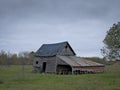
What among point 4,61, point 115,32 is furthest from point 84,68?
point 4,61

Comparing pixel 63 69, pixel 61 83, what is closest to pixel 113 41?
pixel 61 83

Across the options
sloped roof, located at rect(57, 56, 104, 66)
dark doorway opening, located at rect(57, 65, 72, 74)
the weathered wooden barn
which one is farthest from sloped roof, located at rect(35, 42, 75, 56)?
dark doorway opening, located at rect(57, 65, 72, 74)

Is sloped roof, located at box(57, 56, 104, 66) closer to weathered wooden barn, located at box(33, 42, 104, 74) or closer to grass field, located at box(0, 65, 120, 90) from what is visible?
weathered wooden barn, located at box(33, 42, 104, 74)

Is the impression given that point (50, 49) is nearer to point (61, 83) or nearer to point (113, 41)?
point (113, 41)

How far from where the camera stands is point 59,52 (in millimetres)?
49406

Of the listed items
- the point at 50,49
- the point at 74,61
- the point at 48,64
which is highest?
the point at 50,49

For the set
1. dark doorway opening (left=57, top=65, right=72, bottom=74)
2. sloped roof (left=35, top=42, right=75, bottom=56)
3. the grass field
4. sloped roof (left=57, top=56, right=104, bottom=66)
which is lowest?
the grass field

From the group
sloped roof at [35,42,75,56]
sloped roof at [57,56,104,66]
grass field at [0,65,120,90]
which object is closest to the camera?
grass field at [0,65,120,90]

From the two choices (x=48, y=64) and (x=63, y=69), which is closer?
(x=63, y=69)

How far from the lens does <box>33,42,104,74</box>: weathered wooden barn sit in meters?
45.9

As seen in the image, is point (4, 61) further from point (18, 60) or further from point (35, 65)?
point (35, 65)

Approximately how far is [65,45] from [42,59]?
21.0 feet

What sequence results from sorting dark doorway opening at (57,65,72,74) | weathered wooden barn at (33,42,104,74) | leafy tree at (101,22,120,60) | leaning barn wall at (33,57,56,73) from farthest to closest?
dark doorway opening at (57,65,72,74)
leaning barn wall at (33,57,56,73)
weathered wooden barn at (33,42,104,74)
leafy tree at (101,22,120,60)

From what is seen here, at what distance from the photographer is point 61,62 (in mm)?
47031
